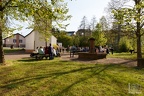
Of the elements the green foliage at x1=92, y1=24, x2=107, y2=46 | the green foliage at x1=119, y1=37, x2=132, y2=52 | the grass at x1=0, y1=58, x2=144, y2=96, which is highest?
the green foliage at x1=92, y1=24, x2=107, y2=46

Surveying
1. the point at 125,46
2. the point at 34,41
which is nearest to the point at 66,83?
the point at 34,41

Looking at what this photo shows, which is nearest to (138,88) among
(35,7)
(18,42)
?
(35,7)

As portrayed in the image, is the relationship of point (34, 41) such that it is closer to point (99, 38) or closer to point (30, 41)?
point (30, 41)

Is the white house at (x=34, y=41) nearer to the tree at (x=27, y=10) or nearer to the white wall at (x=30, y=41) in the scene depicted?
the white wall at (x=30, y=41)

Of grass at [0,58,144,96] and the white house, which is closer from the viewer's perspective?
grass at [0,58,144,96]

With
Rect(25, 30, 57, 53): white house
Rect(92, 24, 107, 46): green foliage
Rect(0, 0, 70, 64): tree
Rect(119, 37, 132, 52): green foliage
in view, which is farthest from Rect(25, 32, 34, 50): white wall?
Rect(0, 0, 70, 64): tree

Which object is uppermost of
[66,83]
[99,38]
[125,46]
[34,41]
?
[99,38]

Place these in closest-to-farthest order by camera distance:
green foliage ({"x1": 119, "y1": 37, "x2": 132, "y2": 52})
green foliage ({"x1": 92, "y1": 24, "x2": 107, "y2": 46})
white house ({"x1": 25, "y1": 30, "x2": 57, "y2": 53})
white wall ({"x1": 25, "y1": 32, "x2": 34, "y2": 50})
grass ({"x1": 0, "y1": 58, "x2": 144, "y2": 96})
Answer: grass ({"x1": 0, "y1": 58, "x2": 144, "y2": 96}), white house ({"x1": 25, "y1": 30, "x2": 57, "y2": 53}), white wall ({"x1": 25, "y1": 32, "x2": 34, "y2": 50}), green foliage ({"x1": 119, "y1": 37, "x2": 132, "y2": 52}), green foliage ({"x1": 92, "y1": 24, "x2": 107, "y2": 46})

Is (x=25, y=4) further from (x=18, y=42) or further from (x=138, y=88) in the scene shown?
(x=18, y=42)

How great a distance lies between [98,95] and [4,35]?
9.34 metres

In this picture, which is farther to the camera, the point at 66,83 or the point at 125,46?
the point at 125,46

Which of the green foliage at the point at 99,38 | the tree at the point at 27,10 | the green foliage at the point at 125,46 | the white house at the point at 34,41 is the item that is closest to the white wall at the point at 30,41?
the white house at the point at 34,41

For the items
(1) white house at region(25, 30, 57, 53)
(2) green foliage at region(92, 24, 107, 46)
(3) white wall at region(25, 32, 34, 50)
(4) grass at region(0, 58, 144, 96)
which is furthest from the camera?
(2) green foliage at region(92, 24, 107, 46)

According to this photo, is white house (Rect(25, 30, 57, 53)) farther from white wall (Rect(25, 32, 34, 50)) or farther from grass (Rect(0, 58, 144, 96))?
grass (Rect(0, 58, 144, 96))
